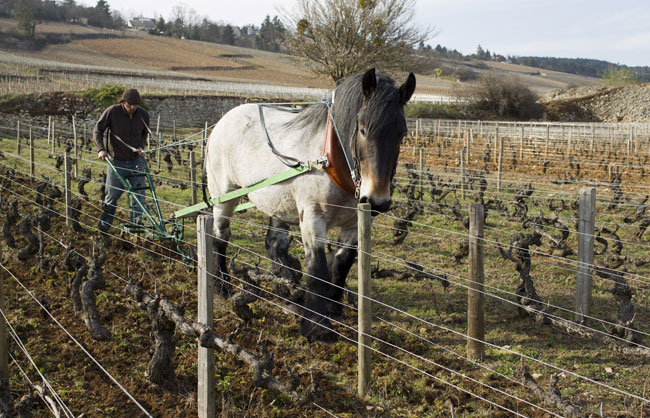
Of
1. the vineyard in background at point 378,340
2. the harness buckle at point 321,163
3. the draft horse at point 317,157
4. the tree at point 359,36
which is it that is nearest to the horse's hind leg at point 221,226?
the draft horse at point 317,157

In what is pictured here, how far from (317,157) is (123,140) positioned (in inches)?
141

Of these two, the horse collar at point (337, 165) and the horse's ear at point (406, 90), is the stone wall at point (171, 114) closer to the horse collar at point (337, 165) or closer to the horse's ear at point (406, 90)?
the horse collar at point (337, 165)

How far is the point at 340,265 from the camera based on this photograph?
4.58 m

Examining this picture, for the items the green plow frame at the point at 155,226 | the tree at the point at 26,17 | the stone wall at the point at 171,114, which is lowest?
the green plow frame at the point at 155,226

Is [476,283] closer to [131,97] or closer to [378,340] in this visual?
[378,340]

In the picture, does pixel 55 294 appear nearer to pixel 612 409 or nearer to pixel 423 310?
pixel 423 310

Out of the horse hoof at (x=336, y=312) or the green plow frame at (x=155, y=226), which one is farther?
the green plow frame at (x=155, y=226)

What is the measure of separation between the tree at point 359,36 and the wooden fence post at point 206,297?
22600mm

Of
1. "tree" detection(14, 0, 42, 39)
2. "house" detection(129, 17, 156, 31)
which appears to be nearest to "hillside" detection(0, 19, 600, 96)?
"tree" detection(14, 0, 42, 39)

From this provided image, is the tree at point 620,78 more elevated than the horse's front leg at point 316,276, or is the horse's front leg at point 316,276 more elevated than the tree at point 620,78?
the tree at point 620,78

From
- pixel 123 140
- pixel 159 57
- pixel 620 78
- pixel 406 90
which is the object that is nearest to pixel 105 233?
pixel 123 140

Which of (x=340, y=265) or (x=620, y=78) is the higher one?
(x=620, y=78)

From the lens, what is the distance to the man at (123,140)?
6652mm

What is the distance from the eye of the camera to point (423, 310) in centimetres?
527
